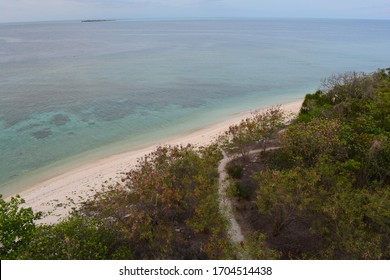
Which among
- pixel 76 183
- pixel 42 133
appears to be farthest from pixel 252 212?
pixel 42 133

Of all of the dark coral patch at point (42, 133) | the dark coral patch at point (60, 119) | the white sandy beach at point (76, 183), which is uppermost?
the dark coral patch at point (60, 119)

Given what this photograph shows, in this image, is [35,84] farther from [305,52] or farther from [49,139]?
[305,52]

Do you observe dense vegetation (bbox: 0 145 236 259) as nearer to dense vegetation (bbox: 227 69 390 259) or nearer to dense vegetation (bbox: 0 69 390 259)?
dense vegetation (bbox: 0 69 390 259)

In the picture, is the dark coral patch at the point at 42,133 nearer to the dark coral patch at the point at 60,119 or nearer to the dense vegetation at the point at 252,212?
the dark coral patch at the point at 60,119

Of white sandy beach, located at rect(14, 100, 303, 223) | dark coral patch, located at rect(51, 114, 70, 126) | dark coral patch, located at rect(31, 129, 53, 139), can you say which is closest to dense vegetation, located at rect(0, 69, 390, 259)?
white sandy beach, located at rect(14, 100, 303, 223)

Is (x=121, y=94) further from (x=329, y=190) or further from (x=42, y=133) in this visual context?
(x=329, y=190)

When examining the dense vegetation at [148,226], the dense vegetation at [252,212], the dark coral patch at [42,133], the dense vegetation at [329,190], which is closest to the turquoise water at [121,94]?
the dark coral patch at [42,133]

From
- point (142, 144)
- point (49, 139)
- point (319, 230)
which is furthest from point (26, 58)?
point (319, 230)
